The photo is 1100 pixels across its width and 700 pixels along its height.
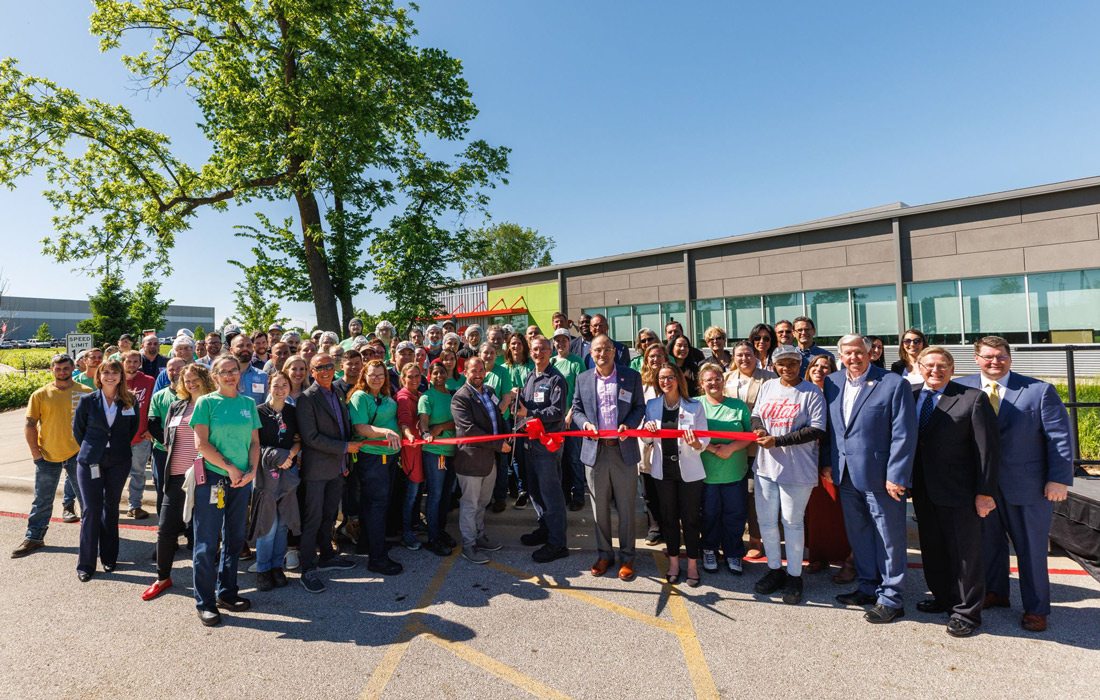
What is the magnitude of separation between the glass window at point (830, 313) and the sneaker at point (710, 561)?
15.7m

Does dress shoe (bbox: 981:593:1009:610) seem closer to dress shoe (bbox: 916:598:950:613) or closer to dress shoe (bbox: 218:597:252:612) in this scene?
dress shoe (bbox: 916:598:950:613)

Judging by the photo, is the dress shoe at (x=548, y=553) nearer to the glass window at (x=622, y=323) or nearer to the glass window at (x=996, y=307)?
the glass window at (x=996, y=307)

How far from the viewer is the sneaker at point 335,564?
494 centimetres

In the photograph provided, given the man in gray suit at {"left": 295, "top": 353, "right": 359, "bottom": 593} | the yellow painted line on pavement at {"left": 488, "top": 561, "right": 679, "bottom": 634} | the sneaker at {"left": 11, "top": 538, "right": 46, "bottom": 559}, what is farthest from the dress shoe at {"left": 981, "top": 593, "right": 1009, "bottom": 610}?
the sneaker at {"left": 11, "top": 538, "right": 46, "bottom": 559}

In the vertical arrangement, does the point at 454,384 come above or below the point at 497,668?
above

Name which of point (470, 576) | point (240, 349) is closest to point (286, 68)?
point (240, 349)

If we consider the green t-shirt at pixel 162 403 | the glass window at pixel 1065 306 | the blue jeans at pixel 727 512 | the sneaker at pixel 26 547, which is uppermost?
the glass window at pixel 1065 306

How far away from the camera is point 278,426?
450 cm

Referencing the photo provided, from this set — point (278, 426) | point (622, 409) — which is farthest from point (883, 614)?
point (278, 426)

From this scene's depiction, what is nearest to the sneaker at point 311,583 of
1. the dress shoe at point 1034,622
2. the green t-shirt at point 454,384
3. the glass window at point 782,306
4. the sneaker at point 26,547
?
the green t-shirt at point 454,384

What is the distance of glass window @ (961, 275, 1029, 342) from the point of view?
14875 mm

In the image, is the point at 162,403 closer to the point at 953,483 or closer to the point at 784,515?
the point at 784,515

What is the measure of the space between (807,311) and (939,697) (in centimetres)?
1766

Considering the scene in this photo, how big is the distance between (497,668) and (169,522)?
318 centimetres
